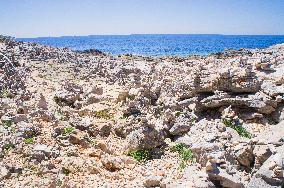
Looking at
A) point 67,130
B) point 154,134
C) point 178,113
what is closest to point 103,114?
point 67,130

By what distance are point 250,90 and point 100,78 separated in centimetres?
1530

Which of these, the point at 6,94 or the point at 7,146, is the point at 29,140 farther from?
the point at 6,94

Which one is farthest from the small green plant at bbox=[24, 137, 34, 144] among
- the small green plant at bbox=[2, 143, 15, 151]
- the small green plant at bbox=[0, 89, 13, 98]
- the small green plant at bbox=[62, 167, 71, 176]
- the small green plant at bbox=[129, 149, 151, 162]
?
the small green plant at bbox=[0, 89, 13, 98]

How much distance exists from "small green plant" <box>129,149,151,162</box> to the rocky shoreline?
4cm

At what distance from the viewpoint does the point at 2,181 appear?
10.4m

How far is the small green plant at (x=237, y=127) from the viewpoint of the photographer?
43.6 ft

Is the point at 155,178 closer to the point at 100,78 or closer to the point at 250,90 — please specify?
the point at 250,90

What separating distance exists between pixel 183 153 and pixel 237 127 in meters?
2.53

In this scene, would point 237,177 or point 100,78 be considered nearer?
point 237,177

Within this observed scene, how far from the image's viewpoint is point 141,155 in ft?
42.5

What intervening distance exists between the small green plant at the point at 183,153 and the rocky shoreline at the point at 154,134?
0.13ft

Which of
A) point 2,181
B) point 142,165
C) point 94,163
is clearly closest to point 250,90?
point 142,165

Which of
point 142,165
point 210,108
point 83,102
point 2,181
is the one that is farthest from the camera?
point 83,102

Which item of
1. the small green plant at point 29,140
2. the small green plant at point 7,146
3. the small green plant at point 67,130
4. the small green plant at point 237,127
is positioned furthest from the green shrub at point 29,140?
the small green plant at point 237,127
